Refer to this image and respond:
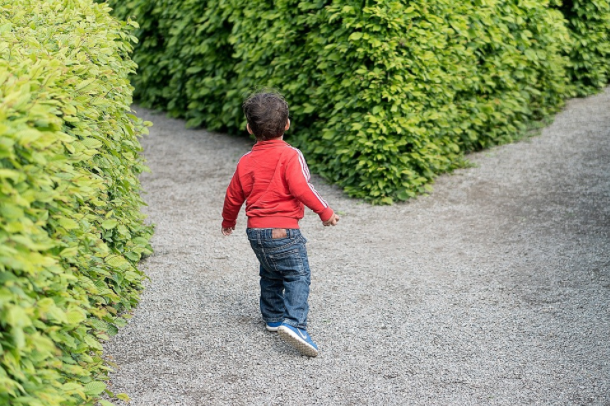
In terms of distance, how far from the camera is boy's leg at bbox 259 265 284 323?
4.26 meters

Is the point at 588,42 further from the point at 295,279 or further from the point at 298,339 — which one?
the point at 298,339

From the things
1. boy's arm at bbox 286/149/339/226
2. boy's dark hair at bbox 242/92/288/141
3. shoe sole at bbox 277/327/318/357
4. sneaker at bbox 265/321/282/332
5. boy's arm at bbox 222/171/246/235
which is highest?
boy's dark hair at bbox 242/92/288/141

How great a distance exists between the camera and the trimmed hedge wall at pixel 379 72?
627 cm

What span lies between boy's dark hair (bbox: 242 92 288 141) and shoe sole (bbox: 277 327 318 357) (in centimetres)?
102

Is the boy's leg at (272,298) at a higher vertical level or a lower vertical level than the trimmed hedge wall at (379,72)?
lower

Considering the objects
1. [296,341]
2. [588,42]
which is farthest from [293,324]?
[588,42]

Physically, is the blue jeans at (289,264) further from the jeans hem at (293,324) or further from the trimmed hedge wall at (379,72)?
the trimmed hedge wall at (379,72)

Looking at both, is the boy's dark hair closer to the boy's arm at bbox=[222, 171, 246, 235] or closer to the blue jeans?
the boy's arm at bbox=[222, 171, 246, 235]

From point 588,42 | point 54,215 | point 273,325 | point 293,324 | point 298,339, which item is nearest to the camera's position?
point 54,215

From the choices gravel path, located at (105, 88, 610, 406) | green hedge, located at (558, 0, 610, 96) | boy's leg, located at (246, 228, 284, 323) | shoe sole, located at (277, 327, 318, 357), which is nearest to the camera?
gravel path, located at (105, 88, 610, 406)

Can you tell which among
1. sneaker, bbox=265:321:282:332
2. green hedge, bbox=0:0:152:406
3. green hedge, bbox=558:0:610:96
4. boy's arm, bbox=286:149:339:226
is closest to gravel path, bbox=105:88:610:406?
sneaker, bbox=265:321:282:332

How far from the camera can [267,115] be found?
156 inches

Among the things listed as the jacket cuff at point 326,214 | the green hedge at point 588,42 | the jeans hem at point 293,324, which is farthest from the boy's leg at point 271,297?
the green hedge at point 588,42

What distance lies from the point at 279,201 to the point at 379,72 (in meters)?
2.54
